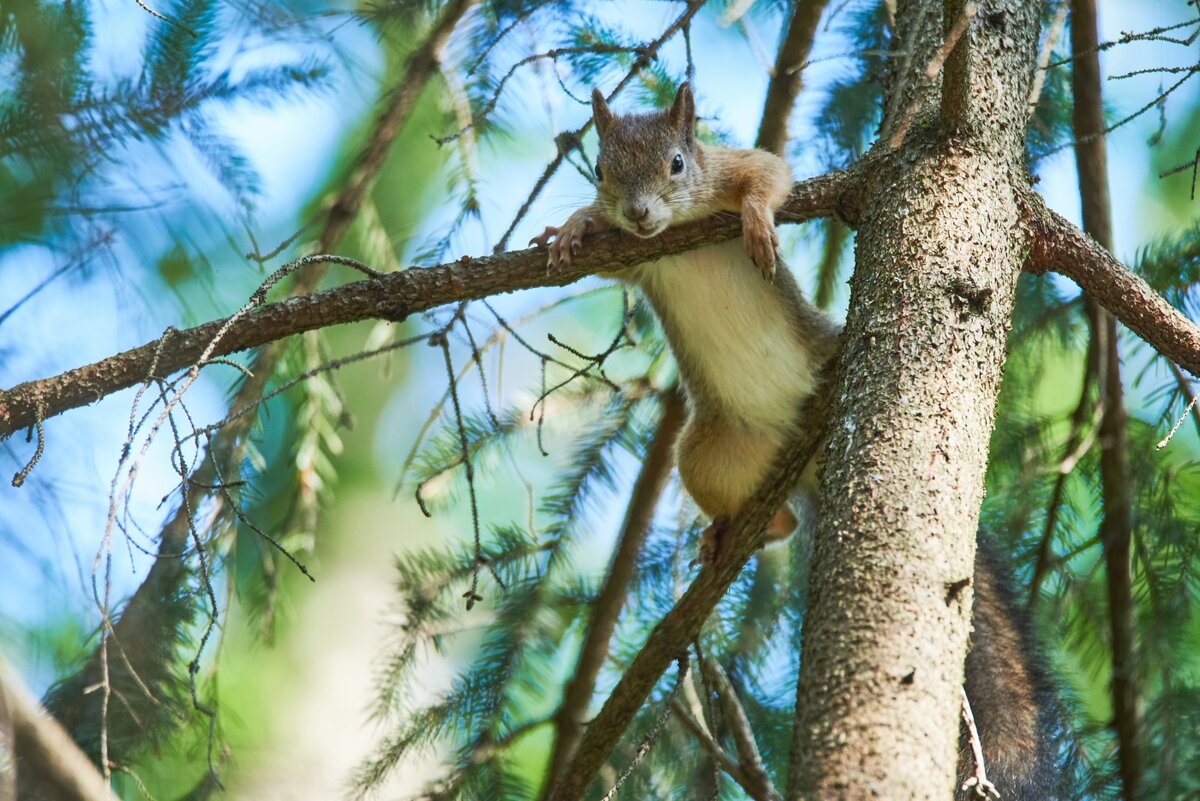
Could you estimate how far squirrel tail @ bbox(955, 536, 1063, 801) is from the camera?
1.73 meters

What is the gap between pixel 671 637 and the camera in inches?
70.8

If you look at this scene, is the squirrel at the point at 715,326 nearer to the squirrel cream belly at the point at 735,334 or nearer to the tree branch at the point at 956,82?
the squirrel cream belly at the point at 735,334

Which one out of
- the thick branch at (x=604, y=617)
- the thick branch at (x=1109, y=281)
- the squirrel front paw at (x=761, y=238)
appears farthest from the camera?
the thick branch at (x=604, y=617)

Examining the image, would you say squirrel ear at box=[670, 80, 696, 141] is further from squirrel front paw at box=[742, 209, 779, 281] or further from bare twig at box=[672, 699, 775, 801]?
bare twig at box=[672, 699, 775, 801]

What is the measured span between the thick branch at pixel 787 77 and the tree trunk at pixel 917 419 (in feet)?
1.88

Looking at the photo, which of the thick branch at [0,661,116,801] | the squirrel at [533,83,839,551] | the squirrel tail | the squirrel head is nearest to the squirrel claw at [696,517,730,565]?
the squirrel at [533,83,839,551]

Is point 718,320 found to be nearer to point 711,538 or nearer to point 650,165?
point 650,165

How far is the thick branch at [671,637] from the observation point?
177cm

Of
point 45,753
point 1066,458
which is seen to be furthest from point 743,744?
point 45,753

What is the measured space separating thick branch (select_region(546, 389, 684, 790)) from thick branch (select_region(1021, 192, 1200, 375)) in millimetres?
1031

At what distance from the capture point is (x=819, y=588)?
→ 3.77 ft

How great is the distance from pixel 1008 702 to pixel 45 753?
1446 mm

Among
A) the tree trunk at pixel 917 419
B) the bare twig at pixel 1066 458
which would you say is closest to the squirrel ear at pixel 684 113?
the tree trunk at pixel 917 419

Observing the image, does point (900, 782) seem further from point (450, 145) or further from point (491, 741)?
point (450, 145)
